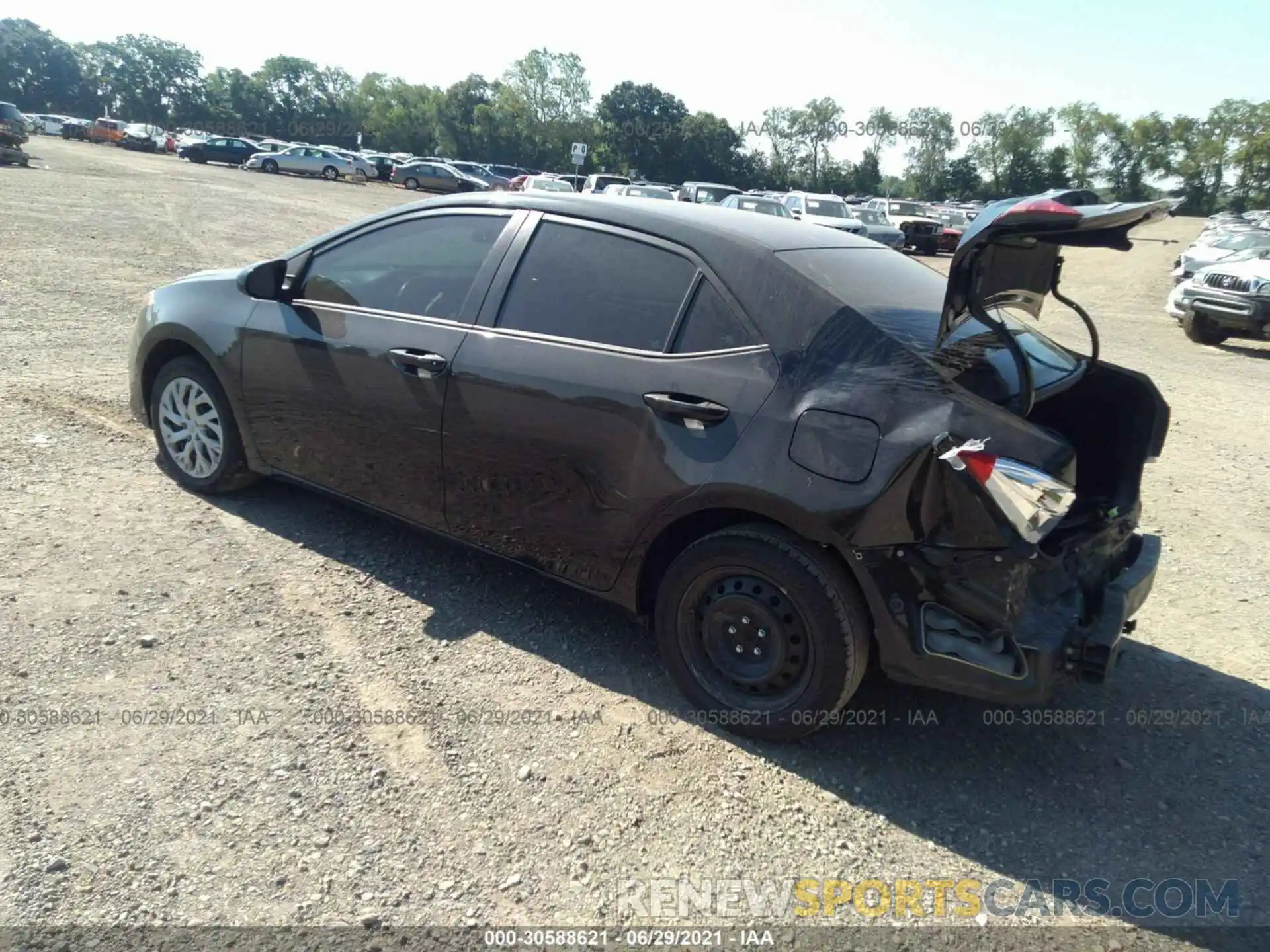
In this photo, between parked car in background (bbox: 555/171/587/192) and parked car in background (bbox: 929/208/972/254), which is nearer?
parked car in background (bbox: 929/208/972/254)

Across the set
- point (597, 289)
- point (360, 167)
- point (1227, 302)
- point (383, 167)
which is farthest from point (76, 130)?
point (597, 289)

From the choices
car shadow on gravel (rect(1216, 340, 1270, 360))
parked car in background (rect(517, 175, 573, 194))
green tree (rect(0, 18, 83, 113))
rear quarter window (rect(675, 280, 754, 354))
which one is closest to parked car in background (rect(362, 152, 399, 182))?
parked car in background (rect(517, 175, 573, 194))

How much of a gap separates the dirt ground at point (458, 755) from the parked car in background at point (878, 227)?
893 inches

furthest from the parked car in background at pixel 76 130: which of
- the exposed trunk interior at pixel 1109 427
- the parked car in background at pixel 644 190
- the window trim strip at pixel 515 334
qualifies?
the exposed trunk interior at pixel 1109 427

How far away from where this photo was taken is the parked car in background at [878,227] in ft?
85.3

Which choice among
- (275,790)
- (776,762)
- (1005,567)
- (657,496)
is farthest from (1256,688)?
(275,790)

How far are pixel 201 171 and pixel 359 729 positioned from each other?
4093 cm

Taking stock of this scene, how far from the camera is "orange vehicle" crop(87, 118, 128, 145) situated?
57312mm

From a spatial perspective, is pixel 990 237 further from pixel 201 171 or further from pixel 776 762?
pixel 201 171

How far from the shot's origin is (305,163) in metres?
45.0

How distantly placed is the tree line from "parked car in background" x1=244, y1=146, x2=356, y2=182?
38780mm

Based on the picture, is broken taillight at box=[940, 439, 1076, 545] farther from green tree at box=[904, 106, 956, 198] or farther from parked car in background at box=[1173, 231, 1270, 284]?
green tree at box=[904, 106, 956, 198]

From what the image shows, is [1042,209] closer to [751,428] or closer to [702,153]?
[751,428]

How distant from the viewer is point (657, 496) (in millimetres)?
3080
